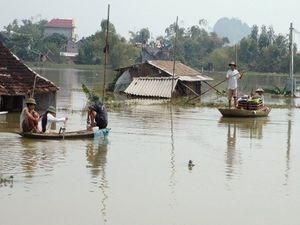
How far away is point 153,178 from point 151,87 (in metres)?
23.3

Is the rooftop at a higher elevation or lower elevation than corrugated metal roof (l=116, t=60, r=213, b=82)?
higher

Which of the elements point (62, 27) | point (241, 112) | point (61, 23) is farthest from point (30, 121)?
point (61, 23)

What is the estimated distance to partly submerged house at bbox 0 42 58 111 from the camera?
69.7ft

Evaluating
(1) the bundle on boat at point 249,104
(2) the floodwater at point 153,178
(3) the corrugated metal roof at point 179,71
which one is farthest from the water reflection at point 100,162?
(3) the corrugated metal roof at point 179,71

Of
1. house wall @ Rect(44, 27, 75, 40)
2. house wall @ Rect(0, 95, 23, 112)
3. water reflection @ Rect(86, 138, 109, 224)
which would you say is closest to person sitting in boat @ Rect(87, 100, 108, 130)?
water reflection @ Rect(86, 138, 109, 224)

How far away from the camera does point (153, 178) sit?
11.7 meters

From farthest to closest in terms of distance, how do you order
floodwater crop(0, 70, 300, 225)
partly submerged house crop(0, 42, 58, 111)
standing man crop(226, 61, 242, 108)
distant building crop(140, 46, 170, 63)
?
distant building crop(140, 46, 170, 63), standing man crop(226, 61, 242, 108), partly submerged house crop(0, 42, 58, 111), floodwater crop(0, 70, 300, 225)

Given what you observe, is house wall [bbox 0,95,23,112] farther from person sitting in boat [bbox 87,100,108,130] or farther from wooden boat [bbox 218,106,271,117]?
wooden boat [bbox 218,106,271,117]

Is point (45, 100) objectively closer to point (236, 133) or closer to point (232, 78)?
point (232, 78)

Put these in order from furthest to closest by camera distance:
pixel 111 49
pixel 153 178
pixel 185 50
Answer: pixel 185 50 → pixel 111 49 → pixel 153 178

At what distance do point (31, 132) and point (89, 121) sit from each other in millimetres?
1793

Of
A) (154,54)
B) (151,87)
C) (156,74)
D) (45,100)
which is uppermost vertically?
(154,54)

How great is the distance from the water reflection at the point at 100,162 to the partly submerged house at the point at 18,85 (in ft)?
19.7

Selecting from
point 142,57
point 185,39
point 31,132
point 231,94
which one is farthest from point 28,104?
point 185,39
